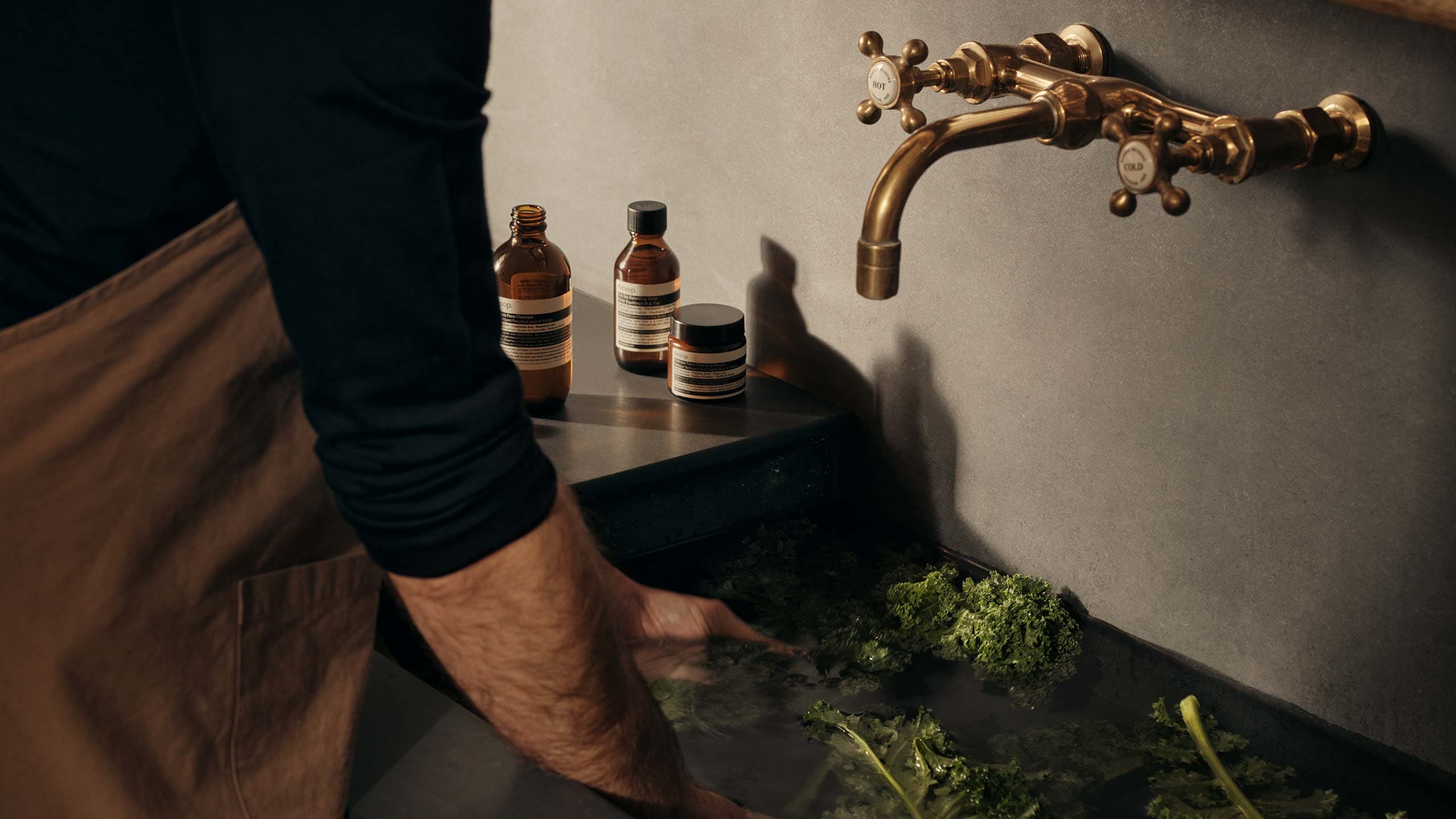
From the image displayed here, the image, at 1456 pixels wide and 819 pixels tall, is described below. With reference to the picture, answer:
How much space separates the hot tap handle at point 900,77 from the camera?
91 cm

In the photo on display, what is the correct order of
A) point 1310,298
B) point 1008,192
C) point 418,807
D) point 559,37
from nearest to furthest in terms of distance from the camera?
point 418,807 → point 1310,298 → point 1008,192 → point 559,37

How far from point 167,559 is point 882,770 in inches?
21.5

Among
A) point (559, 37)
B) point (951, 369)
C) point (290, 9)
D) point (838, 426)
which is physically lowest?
point (838, 426)

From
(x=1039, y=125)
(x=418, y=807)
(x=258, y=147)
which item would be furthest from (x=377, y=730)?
(x=1039, y=125)

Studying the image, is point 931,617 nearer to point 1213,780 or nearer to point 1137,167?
point 1213,780

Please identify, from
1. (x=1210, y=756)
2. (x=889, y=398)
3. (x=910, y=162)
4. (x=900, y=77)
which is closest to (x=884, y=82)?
(x=900, y=77)

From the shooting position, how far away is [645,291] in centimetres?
141

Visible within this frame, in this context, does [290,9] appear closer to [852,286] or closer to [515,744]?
[515,744]

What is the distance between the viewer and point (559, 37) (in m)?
1.71

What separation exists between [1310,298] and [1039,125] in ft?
0.82

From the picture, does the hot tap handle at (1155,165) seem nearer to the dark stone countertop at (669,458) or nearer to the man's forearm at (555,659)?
the man's forearm at (555,659)

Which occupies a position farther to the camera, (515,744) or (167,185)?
(515,744)

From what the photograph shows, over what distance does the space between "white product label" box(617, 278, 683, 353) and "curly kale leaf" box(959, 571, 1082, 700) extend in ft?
1.64

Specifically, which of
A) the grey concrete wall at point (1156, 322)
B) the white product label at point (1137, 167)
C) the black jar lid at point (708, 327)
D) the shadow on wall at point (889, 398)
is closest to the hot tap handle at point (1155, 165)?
the white product label at point (1137, 167)
